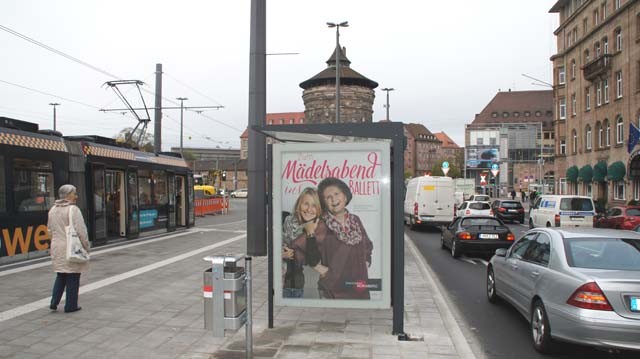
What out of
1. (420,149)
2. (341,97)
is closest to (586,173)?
(341,97)

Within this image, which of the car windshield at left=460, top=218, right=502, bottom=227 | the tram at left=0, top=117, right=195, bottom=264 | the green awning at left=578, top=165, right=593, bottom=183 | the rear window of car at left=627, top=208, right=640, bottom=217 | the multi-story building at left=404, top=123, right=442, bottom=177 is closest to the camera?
the tram at left=0, top=117, right=195, bottom=264

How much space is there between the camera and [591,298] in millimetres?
4973

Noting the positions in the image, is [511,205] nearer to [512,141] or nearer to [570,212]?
[570,212]

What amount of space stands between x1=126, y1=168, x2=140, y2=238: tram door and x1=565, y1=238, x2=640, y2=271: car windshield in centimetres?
1348

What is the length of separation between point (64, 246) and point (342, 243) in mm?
3685

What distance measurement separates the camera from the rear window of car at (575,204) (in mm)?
20328

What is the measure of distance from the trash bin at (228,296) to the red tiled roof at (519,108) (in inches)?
4384

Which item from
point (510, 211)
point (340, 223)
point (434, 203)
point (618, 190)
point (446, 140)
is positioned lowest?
point (510, 211)

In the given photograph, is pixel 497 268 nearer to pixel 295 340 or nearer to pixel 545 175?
pixel 295 340

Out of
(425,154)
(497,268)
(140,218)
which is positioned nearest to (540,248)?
(497,268)

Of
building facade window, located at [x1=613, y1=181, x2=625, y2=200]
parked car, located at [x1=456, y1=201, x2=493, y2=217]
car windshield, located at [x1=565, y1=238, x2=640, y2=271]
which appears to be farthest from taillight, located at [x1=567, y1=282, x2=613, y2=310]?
building facade window, located at [x1=613, y1=181, x2=625, y2=200]

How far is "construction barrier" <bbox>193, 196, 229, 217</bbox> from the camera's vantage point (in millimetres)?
31797

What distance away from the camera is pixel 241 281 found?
513 centimetres

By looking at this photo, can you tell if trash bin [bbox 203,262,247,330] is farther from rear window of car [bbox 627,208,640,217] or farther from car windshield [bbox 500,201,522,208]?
car windshield [bbox 500,201,522,208]
